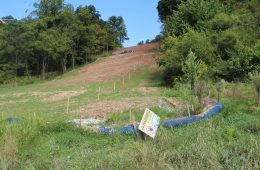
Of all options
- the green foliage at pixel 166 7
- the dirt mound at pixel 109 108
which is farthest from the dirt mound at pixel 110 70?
the dirt mound at pixel 109 108

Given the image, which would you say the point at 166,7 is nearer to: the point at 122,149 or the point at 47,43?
the point at 47,43

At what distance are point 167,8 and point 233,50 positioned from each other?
67.3 feet

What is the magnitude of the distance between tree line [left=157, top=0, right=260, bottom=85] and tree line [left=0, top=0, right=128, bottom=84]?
821 inches

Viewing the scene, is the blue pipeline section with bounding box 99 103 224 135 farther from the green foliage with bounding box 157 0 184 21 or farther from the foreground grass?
the green foliage with bounding box 157 0 184 21

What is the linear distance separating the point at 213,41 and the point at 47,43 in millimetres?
28740

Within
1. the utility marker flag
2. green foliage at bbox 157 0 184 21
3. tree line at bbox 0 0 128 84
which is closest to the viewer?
the utility marker flag

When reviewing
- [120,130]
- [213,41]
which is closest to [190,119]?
[120,130]

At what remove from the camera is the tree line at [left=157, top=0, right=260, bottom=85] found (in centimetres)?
2733

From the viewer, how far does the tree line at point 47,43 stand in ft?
180

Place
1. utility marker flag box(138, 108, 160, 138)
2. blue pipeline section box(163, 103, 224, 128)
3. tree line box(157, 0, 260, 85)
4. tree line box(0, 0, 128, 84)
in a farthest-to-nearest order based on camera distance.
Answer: tree line box(0, 0, 128, 84)
tree line box(157, 0, 260, 85)
blue pipeline section box(163, 103, 224, 128)
utility marker flag box(138, 108, 160, 138)

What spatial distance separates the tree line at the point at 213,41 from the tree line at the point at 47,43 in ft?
68.4

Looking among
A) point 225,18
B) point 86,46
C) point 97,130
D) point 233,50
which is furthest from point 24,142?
point 86,46

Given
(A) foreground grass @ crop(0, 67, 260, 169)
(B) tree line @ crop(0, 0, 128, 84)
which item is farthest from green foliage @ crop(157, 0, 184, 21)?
(A) foreground grass @ crop(0, 67, 260, 169)

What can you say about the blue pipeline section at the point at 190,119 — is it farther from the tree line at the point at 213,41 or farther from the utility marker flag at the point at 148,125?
the tree line at the point at 213,41
